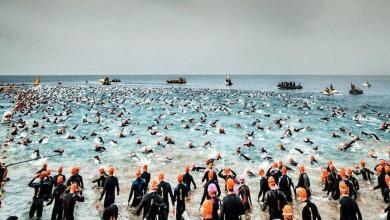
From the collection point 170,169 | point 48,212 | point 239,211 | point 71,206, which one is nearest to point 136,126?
point 170,169

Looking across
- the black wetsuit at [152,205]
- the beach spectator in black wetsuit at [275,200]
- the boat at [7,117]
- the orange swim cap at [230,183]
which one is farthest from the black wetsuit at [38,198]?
the boat at [7,117]

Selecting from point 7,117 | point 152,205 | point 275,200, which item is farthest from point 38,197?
point 7,117

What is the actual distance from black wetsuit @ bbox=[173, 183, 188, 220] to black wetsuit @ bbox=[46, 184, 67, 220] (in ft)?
13.1

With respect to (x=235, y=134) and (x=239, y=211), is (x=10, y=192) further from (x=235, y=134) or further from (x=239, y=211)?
(x=235, y=134)

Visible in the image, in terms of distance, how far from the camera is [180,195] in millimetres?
11141

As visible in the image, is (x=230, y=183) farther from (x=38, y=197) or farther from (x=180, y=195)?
(x=38, y=197)

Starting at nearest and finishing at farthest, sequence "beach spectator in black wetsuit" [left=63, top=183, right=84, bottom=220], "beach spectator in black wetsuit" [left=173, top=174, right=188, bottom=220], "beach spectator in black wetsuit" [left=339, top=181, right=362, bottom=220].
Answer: "beach spectator in black wetsuit" [left=339, top=181, right=362, bottom=220] < "beach spectator in black wetsuit" [left=63, top=183, right=84, bottom=220] < "beach spectator in black wetsuit" [left=173, top=174, right=188, bottom=220]

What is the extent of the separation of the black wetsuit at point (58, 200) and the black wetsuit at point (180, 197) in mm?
4006

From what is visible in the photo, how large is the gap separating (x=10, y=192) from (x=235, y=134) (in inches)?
877

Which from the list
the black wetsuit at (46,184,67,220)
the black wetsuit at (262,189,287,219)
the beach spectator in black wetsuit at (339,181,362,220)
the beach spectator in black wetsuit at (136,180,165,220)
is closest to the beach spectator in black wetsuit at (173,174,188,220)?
the beach spectator in black wetsuit at (136,180,165,220)

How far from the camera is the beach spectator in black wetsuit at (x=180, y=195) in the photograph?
10797mm

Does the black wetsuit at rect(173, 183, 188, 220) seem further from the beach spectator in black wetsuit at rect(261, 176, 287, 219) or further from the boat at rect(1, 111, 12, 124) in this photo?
the boat at rect(1, 111, 12, 124)

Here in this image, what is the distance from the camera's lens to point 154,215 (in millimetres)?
9008

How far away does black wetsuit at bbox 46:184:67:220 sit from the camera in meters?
10.1
